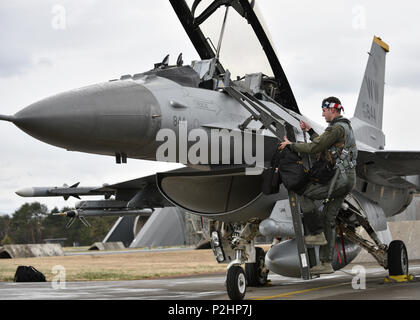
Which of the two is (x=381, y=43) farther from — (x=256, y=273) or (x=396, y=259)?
(x=256, y=273)

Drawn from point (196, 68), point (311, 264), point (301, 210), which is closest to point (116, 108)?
point (196, 68)

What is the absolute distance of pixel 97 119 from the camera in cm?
659

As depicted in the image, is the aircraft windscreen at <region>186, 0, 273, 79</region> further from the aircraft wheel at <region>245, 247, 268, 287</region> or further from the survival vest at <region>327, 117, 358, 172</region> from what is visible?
the aircraft wheel at <region>245, 247, 268, 287</region>

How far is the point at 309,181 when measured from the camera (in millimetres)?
7863

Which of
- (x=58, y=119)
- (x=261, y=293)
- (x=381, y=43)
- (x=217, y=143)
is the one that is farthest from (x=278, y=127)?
(x=381, y=43)

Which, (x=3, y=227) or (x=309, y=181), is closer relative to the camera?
(x=309, y=181)

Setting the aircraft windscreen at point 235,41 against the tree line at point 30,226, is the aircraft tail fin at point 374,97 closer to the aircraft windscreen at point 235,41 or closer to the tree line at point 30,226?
the aircraft windscreen at point 235,41

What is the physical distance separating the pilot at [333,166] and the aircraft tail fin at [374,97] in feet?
17.7

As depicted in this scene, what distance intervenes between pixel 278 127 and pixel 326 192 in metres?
1.14

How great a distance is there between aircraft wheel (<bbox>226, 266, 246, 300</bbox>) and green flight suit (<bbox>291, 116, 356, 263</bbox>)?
116 cm

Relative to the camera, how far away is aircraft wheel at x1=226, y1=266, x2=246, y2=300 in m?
8.17
